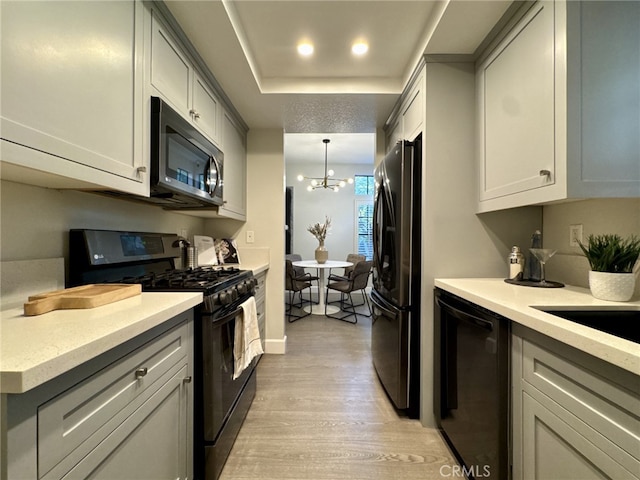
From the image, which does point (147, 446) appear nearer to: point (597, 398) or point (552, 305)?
point (597, 398)

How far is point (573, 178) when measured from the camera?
1.07 m

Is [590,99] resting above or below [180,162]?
above

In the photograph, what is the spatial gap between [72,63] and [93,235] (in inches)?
28.0

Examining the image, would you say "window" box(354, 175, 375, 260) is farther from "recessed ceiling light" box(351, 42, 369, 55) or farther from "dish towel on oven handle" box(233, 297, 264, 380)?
"dish towel on oven handle" box(233, 297, 264, 380)

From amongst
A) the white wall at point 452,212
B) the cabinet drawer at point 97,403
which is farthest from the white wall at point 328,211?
the cabinet drawer at point 97,403

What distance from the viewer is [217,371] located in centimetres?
126

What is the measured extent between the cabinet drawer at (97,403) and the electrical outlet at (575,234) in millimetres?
1946

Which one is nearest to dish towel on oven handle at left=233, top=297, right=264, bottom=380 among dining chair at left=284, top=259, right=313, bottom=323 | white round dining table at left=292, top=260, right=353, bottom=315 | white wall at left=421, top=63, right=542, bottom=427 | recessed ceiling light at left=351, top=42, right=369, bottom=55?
white wall at left=421, top=63, right=542, bottom=427

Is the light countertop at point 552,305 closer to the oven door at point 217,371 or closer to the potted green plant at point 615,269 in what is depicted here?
the potted green plant at point 615,269

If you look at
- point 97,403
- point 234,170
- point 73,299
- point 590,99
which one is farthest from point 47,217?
point 590,99

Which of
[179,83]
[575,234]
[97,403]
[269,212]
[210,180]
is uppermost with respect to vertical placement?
[179,83]

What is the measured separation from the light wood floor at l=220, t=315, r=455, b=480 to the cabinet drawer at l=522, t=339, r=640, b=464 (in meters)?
0.90

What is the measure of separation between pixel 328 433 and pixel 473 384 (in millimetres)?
893

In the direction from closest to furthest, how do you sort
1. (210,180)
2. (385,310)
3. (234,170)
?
(210,180), (385,310), (234,170)
